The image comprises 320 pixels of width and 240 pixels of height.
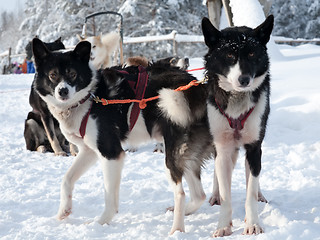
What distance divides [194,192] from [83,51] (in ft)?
4.78

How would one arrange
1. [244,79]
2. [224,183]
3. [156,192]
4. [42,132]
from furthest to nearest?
[42,132] < [156,192] < [224,183] < [244,79]

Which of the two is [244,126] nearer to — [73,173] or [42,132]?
[73,173]

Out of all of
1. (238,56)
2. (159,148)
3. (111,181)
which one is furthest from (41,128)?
(238,56)

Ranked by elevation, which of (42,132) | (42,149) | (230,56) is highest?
(230,56)

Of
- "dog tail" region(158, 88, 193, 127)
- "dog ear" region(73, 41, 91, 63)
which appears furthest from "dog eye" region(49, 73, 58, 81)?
"dog tail" region(158, 88, 193, 127)

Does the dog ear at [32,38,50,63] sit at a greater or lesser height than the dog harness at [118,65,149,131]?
greater

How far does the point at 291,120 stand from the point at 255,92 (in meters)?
3.22

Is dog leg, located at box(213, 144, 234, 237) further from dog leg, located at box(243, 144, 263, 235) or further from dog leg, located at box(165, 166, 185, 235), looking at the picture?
dog leg, located at box(165, 166, 185, 235)

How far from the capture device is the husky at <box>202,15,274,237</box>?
7.62 ft

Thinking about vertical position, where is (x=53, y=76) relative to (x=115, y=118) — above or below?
above

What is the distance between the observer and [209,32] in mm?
2424

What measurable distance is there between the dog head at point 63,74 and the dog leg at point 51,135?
242 cm

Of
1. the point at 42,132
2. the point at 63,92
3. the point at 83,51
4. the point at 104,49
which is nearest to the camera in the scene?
the point at 63,92

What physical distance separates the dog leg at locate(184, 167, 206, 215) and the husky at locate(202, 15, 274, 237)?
1.35 ft
